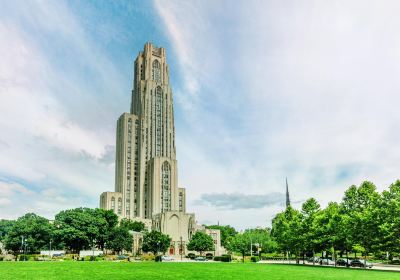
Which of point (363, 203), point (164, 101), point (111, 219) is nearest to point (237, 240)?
point (111, 219)

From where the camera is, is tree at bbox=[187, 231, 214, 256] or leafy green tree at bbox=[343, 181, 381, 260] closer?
leafy green tree at bbox=[343, 181, 381, 260]

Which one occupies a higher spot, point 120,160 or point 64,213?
point 120,160

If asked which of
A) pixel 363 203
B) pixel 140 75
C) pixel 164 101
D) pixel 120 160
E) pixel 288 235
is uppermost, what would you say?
pixel 140 75

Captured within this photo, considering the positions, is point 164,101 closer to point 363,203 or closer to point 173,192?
point 173,192

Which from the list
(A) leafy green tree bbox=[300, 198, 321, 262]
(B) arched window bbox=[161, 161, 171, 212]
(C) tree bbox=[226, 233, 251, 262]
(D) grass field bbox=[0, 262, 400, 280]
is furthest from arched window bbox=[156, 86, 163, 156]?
(D) grass field bbox=[0, 262, 400, 280]

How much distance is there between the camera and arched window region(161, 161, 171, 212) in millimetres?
159875

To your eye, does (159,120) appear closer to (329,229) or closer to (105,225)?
(105,225)

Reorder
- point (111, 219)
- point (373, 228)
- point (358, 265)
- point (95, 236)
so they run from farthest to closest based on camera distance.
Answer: point (111, 219)
point (95, 236)
point (358, 265)
point (373, 228)

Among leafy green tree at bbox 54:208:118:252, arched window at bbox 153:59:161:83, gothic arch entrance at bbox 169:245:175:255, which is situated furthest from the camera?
arched window at bbox 153:59:161:83

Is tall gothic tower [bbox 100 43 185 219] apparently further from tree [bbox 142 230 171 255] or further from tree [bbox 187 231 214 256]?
tree [bbox 142 230 171 255]

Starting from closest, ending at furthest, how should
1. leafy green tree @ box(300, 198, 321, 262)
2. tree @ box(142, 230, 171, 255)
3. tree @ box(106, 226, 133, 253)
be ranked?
leafy green tree @ box(300, 198, 321, 262) → tree @ box(106, 226, 133, 253) → tree @ box(142, 230, 171, 255)

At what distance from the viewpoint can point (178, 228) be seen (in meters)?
134

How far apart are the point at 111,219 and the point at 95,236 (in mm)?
10976

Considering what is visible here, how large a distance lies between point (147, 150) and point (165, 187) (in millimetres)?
20224
